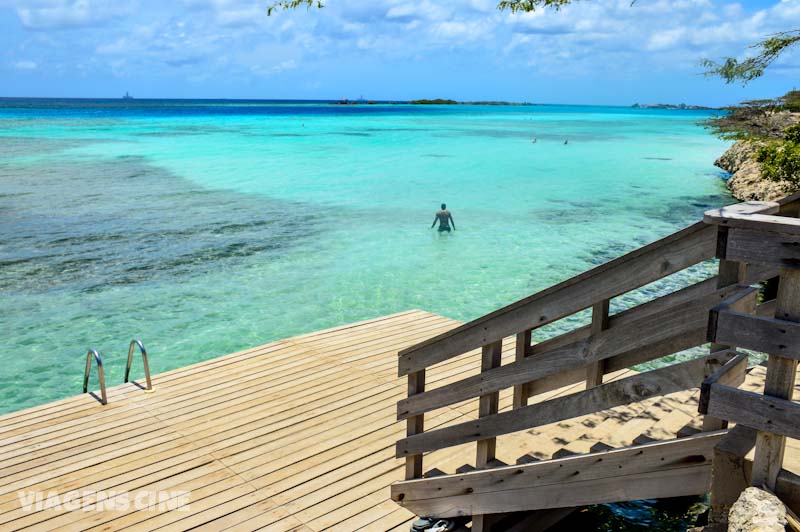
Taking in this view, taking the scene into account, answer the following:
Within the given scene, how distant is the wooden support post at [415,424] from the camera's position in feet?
14.3

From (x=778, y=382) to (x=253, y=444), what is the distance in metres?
4.48

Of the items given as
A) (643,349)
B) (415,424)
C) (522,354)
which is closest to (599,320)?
(643,349)

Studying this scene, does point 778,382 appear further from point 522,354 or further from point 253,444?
point 253,444

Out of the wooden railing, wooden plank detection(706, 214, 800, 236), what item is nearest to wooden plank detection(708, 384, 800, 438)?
the wooden railing

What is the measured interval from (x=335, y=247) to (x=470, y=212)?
764 cm

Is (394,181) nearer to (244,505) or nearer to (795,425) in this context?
(244,505)

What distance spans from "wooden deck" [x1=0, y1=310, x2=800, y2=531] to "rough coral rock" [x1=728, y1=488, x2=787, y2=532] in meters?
2.09

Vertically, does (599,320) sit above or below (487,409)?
above

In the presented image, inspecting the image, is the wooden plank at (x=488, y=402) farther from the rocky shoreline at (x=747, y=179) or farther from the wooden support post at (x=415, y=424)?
the rocky shoreline at (x=747, y=179)

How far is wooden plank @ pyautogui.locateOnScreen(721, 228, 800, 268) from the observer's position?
2.25 metres

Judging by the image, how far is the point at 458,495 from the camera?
13.8 feet

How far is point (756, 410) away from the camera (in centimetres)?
239

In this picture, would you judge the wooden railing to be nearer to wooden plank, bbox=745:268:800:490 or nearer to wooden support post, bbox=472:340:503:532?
wooden plank, bbox=745:268:800:490

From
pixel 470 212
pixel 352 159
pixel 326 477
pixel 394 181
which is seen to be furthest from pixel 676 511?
pixel 352 159
